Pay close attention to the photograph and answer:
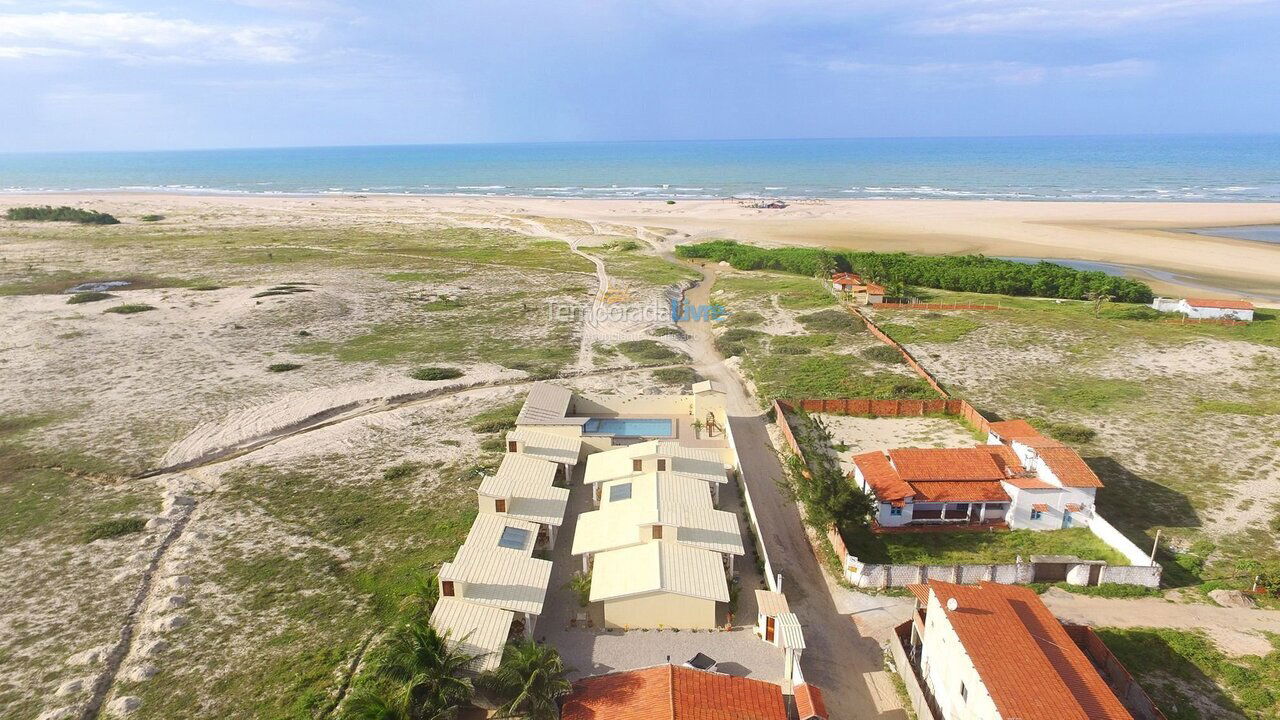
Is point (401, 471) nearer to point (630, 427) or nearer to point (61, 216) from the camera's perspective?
point (630, 427)


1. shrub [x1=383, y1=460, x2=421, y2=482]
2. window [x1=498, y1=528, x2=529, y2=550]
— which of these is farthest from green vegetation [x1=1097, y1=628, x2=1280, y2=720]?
shrub [x1=383, y1=460, x2=421, y2=482]

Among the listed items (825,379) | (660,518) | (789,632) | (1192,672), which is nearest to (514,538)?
(660,518)

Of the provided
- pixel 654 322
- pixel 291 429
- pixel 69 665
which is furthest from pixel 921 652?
pixel 654 322

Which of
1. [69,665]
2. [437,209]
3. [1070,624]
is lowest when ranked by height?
[69,665]

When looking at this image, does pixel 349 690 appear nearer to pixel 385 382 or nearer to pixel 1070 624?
pixel 1070 624

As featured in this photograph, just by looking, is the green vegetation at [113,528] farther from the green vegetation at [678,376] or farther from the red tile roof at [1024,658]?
the red tile roof at [1024,658]
